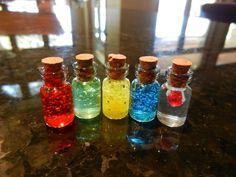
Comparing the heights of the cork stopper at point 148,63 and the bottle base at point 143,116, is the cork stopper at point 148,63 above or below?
above

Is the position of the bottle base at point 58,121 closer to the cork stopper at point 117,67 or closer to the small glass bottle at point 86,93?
the small glass bottle at point 86,93

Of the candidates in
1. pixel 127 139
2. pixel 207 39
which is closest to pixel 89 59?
pixel 127 139

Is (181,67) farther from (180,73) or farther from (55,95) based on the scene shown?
(55,95)

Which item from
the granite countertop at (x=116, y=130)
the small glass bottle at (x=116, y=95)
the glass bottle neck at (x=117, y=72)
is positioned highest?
the glass bottle neck at (x=117, y=72)

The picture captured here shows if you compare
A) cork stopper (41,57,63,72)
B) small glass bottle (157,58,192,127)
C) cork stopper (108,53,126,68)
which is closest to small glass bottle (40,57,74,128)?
cork stopper (41,57,63,72)

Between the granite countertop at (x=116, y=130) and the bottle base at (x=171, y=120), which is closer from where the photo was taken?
the granite countertop at (x=116, y=130)

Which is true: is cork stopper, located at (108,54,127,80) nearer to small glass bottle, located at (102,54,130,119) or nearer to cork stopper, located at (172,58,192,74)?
small glass bottle, located at (102,54,130,119)

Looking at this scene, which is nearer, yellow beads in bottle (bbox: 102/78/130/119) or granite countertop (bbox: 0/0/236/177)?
granite countertop (bbox: 0/0/236/177)

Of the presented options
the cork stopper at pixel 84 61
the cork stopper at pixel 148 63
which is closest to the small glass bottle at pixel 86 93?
the cork stopper at pixel 84 61

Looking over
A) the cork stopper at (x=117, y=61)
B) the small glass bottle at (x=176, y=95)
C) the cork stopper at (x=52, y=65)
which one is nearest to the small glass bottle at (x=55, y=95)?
the cork stopper at (x=52, y=65)
